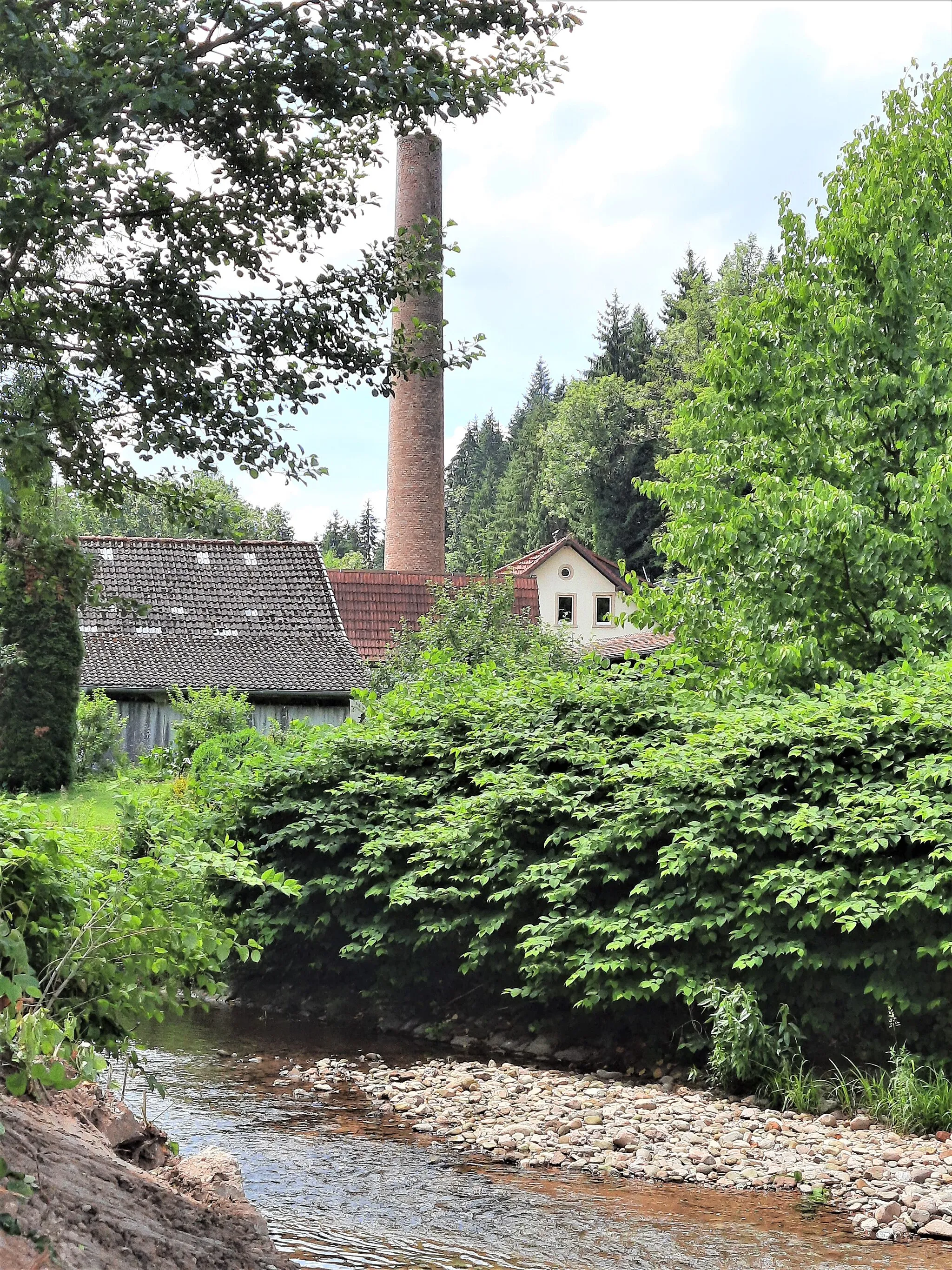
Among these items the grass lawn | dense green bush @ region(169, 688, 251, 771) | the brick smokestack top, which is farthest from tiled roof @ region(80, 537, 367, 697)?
the grass lawn

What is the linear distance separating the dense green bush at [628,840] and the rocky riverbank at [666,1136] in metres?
0.73

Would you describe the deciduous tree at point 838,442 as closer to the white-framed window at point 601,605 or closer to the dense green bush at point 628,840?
the dense green bush at point 628,840

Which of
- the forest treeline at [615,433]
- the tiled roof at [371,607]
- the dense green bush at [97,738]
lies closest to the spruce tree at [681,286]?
the forest treeline at [615,433]

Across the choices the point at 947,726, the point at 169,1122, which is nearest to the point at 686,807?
the point at 947,726

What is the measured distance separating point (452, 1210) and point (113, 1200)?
2.55 meters

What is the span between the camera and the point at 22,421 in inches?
167

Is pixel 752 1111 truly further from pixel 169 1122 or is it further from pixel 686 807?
pixel 169 1122

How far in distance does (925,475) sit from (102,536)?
24731mm

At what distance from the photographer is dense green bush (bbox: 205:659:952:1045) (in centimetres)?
805

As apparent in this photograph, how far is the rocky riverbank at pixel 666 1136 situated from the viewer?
649 cm

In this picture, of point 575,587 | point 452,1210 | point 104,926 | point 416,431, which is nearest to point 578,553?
point 575,587

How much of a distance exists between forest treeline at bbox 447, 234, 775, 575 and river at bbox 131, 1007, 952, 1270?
4982 cm

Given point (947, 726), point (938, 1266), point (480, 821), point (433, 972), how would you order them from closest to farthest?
point (938, 1266) < point (947, 726) < point (480, 821) < point (433, 972)

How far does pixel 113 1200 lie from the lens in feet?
13.8
